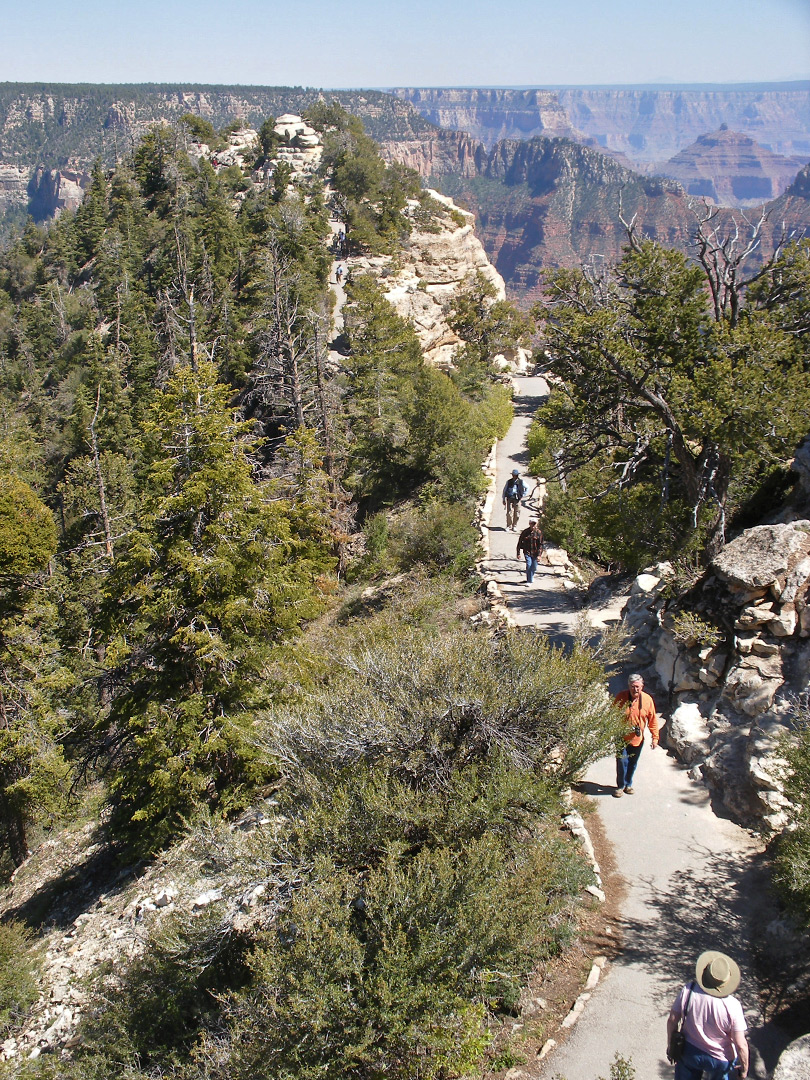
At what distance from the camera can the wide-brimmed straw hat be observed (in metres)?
4.30

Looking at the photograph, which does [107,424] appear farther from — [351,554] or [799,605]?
[799,605]

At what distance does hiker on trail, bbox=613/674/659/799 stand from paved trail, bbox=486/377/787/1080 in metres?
0.19

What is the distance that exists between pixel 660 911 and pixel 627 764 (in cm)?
166

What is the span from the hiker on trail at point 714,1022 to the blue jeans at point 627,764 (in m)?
3.27

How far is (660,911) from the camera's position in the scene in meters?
6.43

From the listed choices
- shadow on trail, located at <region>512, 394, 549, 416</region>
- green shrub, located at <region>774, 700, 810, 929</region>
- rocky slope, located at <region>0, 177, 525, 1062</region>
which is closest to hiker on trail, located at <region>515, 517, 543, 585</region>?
rocky slope, located at <region>0, 177, 525, 1062</region>

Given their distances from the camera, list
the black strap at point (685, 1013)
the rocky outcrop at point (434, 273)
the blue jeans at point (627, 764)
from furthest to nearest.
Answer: the rocky outcrop at point (434, 273)
the blue jeans at point (627, 764)
the black strap at point (685, 1013)

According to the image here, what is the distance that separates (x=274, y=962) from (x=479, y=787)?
216cm

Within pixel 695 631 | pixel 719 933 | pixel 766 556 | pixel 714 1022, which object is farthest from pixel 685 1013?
pixel 766 556

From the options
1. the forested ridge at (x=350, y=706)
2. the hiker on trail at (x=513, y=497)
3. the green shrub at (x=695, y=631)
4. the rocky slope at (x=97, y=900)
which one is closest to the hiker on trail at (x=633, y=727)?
the forested ridge at (x=350, y=706)

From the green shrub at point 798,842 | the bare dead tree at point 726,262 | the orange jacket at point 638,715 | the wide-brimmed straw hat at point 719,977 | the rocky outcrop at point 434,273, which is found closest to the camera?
the wide-brimmed straw hat at point 719,977

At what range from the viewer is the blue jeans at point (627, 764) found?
25.4 feet

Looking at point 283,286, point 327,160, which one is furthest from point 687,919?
point 327,160

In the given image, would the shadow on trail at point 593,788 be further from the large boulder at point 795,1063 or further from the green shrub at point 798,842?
the large boulder at point 795,1063
